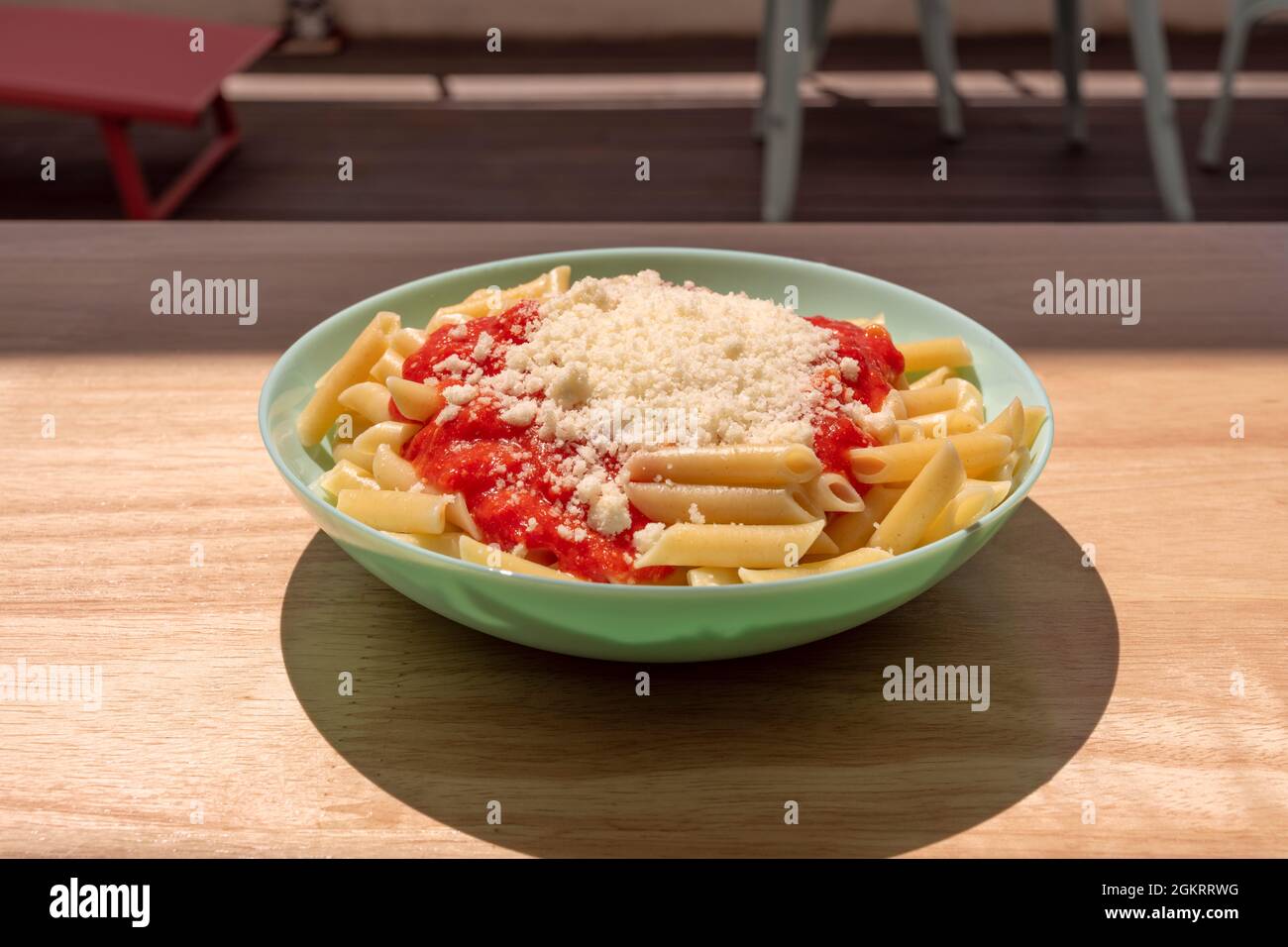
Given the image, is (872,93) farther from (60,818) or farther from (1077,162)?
(60,818)

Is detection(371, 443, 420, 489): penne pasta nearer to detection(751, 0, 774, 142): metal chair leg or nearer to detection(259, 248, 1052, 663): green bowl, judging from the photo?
detection(259, 248, 1052, 663): green bowl

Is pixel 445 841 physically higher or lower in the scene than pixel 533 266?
lower

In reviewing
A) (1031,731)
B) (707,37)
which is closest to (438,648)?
(1031,731)

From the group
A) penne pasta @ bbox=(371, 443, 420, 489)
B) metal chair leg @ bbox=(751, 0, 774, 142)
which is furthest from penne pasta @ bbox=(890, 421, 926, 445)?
metal chair leg @ bbox=(751, 0, 774, 142)

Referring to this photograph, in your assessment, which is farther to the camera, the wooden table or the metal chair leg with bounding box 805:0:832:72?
the metal chair leg with bounding box 805:0:832:72

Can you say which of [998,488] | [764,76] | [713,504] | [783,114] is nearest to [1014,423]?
[998,488]
